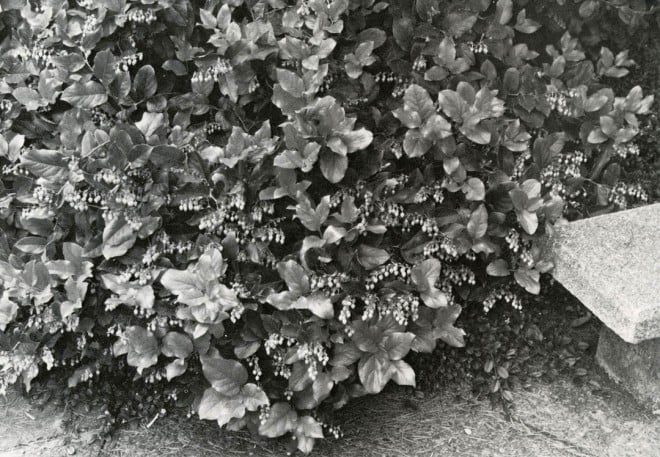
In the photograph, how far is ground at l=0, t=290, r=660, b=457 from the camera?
2924mm

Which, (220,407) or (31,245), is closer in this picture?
(220,407)

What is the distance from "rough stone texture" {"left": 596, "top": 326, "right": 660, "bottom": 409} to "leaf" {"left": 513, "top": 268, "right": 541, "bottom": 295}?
0.55 m

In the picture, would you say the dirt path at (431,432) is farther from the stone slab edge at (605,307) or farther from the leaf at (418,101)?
the leaf at (418,101)

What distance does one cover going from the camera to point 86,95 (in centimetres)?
277

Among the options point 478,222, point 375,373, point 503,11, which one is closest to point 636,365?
point 478,222

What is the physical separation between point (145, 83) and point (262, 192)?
0.70 m

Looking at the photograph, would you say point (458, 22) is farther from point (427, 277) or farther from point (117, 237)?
point (117, 237)

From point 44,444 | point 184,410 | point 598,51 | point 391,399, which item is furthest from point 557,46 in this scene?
point 44,444

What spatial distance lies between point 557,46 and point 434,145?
1.35 metres

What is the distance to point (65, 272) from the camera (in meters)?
2.71

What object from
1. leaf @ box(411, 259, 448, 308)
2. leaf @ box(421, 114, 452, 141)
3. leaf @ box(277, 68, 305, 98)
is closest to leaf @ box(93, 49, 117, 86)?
leaf @ box(277, 68, 305, 98)

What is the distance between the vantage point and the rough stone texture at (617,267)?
2605 mm

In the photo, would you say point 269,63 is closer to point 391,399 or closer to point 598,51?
point 391,399

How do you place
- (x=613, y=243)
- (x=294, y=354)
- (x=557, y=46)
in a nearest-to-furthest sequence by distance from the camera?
(x=294, y=354), (x=613, y=243), (x=557, y=46)
